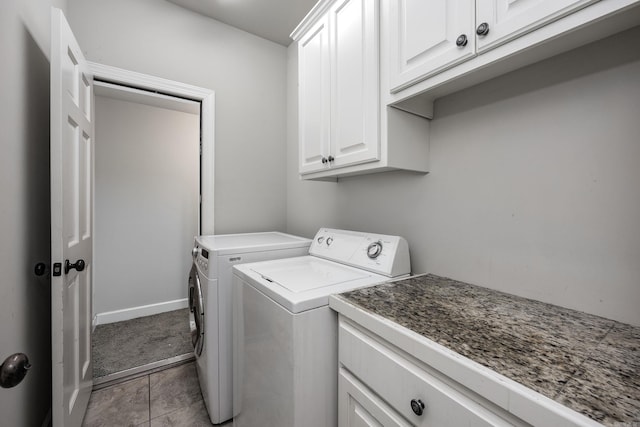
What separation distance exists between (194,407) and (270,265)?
1.12 m

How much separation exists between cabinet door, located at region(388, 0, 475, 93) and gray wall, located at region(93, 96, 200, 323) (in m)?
2.76

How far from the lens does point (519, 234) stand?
1023 millimetres

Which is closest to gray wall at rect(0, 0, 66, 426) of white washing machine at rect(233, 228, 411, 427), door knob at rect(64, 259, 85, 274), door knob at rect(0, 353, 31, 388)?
door knob at rect(64, 259, 85, 274)

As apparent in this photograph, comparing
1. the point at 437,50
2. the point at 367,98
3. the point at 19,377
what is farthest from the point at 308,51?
the point at 19,377

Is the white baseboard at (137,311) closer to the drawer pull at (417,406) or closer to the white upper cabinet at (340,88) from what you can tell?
the white upper cabinet at (340,88)

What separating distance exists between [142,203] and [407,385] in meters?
3.15

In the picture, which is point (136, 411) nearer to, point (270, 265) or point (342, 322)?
point (270, 265)

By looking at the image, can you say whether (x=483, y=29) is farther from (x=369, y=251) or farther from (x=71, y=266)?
(x=71, y=266)

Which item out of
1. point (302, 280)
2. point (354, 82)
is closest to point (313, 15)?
point (354, 82)

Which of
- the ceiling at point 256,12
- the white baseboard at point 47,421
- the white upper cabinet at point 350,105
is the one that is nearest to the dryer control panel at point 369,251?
the white upper cabinet at point 350,105

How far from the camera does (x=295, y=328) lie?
0.90 meters

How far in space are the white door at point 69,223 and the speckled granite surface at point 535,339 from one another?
116cm

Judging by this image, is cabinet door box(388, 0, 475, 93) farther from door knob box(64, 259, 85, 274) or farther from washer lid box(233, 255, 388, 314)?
door knob box(64, 259, 85, 274)

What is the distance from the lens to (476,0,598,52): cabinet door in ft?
2.27
